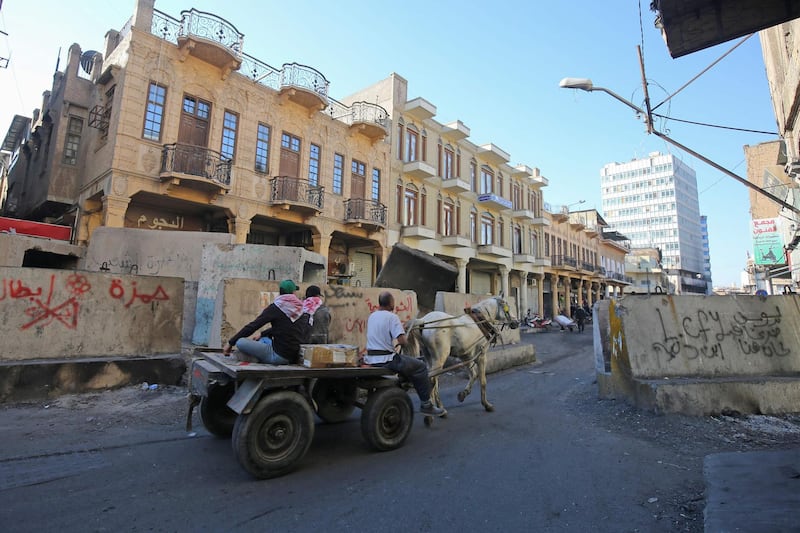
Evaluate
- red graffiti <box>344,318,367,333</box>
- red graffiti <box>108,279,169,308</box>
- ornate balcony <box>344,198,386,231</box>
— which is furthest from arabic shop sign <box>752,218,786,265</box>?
red graffiti <box>108,279,169,308</box>

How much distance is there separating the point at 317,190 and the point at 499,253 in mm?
16401

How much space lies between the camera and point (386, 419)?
187 inches

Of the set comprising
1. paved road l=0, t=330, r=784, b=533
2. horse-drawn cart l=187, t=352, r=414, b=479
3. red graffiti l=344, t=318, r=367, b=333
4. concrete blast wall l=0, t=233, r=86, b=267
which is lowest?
paved road l=0, t=330, r=784, b=533

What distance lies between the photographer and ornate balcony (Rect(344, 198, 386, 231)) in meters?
20.6

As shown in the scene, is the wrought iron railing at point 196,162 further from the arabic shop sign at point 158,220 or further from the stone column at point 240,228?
the arabic shop sign at point 158,220

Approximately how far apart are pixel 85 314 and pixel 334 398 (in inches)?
207

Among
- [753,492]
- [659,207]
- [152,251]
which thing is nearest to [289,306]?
[753,492]

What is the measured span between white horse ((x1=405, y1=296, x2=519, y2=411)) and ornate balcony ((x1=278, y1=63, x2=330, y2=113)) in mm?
15458

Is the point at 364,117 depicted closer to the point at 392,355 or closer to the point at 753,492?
the point at 392,355

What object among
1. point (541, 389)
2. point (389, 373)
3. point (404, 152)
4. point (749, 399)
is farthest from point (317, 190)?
point (749, 399)

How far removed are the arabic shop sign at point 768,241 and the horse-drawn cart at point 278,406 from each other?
28.8 metres

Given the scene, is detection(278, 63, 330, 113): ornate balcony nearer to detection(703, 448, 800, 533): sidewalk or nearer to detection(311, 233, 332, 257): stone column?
detection(311, 233, 332, 257): stone column

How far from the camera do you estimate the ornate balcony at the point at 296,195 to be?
17.8 meters

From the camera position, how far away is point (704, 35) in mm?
5273
